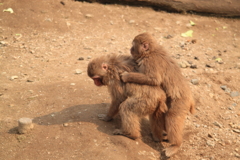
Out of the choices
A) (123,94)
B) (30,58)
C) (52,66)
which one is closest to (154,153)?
(123,94)

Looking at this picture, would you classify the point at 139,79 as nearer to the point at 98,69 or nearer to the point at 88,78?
the point at 98,69

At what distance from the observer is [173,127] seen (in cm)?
514

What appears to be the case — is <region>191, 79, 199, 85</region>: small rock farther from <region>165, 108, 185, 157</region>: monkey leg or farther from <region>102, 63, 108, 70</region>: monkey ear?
<region>102, 63, 108, 70</region>: monkey ear

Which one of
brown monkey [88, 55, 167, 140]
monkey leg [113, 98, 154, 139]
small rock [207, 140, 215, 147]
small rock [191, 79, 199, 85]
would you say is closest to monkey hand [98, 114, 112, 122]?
brown monkey [88, 55, 167, 140]

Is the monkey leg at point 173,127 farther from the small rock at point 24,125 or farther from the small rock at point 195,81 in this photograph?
the small rock at point 24,125

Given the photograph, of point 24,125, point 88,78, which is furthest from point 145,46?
point 24,125

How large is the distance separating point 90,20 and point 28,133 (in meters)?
6.86

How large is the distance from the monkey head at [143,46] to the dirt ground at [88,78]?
158cm

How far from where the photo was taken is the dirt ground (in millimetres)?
5168

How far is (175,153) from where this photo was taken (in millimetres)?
5375

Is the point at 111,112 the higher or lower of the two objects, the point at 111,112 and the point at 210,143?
the higher

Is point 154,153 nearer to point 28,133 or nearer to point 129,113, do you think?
point 129,113

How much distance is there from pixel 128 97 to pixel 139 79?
17.1 inches

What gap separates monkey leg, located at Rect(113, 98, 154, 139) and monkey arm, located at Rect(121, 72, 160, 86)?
14.0 inches
